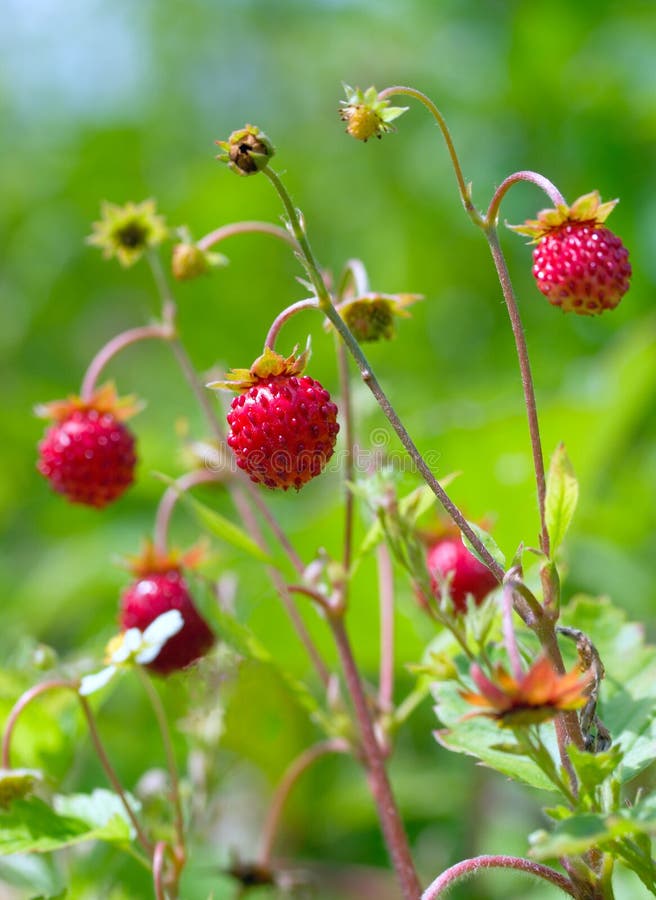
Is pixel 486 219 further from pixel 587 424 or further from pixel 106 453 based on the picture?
pixel 587 424

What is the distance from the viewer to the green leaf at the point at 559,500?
3.86 ft

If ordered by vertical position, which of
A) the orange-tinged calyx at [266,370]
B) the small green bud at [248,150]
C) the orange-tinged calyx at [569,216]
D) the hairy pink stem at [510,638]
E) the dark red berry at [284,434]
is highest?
the small green bud at [248,150]

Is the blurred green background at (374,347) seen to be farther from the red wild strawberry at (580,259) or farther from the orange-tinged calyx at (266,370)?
the red wild strawberry at (580,259)

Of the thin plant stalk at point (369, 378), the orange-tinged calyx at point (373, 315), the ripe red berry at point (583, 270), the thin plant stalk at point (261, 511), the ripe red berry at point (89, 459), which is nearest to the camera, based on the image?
the thin plant stalk at point (369, 378)

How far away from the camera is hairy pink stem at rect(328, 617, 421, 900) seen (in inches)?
56.4

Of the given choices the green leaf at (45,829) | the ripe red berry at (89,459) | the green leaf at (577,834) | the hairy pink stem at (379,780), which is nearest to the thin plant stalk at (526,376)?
the green leaf at (577,834)

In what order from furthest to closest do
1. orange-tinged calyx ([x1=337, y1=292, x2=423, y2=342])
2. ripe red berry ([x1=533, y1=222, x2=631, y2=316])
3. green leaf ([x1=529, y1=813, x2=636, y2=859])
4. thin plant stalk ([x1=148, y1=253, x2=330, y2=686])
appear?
thin plant stalk ([x1=148, y1=253, x2=330, y2=686]) → orange-tinged calyx ([x1=337, y1=292, x2=423, y2=342]) → ripe red berry ([x1=533, y1=222, x2=631, y2=316]) → green leaf ([x1=529, y1=813, x2=636, y2=859])

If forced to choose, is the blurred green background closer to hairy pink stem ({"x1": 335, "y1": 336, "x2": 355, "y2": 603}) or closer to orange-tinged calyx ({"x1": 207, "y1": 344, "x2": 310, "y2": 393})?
hairy pink stem ({"x1": 335, "y1": 336, "x2": 355, "y2": 603})

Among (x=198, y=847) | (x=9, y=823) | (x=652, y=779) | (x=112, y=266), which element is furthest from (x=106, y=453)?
(x=112, y=266)

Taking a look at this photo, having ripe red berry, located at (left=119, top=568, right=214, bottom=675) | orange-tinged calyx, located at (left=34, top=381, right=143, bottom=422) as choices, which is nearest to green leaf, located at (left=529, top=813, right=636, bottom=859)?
ripe red berry, located at (left=119, top=568, right=214, bottom=675)

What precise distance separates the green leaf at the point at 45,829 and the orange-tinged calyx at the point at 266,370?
1.95 feet

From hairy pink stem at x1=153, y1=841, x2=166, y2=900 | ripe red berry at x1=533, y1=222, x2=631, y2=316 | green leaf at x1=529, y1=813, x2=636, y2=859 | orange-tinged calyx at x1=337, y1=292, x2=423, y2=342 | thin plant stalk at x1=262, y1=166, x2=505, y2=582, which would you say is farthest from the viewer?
orange-tinged calyx at x1=337, y1=292, x2=423, y2=342

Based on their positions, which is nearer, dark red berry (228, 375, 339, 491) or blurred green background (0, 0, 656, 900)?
dark red berry (228, 375, 339, 491)

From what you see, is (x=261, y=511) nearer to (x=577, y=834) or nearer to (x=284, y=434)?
(x=284, y=434)
